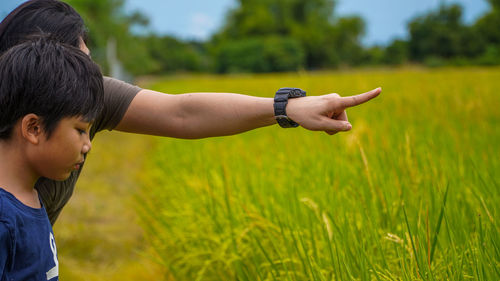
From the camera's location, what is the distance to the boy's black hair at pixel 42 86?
40.3 inches

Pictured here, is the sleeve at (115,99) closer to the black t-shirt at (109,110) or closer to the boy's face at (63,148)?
the black t-shirt at (109,110)

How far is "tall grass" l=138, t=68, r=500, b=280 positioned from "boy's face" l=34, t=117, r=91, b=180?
0.58 meters

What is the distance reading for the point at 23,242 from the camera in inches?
40.7

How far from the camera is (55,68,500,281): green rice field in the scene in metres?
1.26

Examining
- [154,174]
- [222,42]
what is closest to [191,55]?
[222,42]

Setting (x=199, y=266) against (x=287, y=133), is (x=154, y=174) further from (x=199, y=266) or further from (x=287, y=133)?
(x=199, y=266)

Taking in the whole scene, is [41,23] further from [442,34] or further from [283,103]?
[442,34]

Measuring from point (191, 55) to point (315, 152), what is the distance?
267 feet

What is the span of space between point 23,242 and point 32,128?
0.82 ft

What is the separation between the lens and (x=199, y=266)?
1.97m

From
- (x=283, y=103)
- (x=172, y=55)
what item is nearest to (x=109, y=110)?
(x=283, y=103)

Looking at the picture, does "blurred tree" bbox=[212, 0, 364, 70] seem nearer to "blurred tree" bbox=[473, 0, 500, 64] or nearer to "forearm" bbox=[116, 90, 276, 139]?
"blurred tree" bbox=[473, 0, 500, 64]

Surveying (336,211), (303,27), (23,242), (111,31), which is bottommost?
(336,211)

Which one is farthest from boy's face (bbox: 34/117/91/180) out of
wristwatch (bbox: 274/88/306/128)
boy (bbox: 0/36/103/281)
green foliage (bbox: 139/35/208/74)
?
green foliage (bbox: 139/35/208/74)
